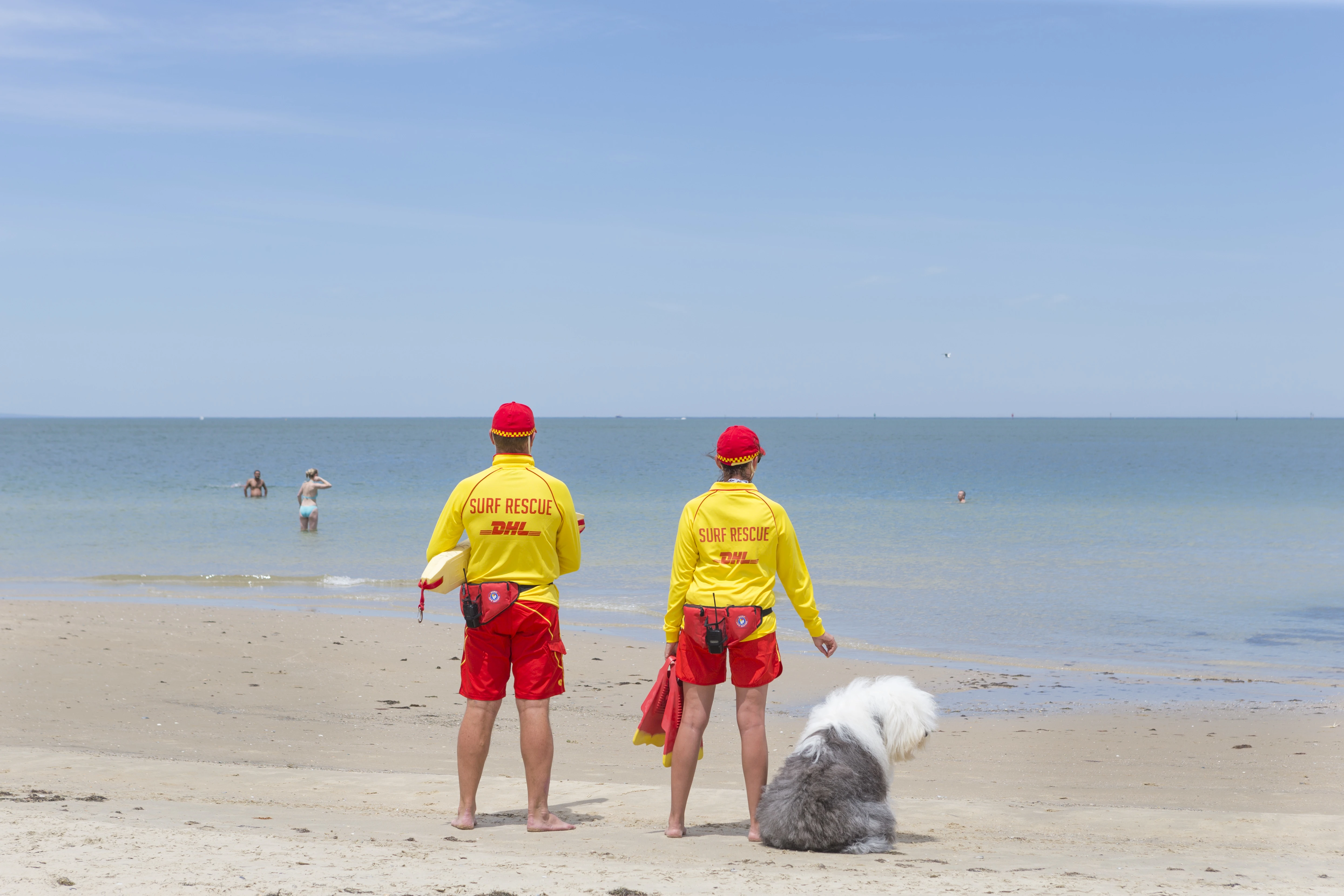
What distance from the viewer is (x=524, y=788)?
5824mm

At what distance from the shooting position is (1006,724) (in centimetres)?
831

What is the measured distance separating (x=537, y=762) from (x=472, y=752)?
30cm

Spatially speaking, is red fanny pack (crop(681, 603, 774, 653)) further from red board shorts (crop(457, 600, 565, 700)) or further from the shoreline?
the shoreline

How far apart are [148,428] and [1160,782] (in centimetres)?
19616

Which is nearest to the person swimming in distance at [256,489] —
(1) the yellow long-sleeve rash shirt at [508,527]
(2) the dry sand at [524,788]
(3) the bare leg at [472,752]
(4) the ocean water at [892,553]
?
(4) the ocean water at [892,553]

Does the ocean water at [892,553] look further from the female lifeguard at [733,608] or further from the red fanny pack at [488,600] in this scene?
the red fanny pack at [488,600]

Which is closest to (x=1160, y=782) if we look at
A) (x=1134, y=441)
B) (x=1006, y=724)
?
(x=1006, y=724)

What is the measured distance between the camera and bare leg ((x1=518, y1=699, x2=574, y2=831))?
483 centimetres

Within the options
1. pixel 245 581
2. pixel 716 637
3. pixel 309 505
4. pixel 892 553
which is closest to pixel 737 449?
pixel 716 637

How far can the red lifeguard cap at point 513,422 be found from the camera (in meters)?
4.90

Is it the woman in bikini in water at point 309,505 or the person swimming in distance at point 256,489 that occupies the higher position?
the person swimming in distance at point 256,489

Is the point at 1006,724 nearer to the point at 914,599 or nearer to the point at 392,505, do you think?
the point at 914,599

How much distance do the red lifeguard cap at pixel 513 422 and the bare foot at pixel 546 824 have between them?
1709 millimetres

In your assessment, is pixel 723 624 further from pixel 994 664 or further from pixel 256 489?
pixel 256 489
